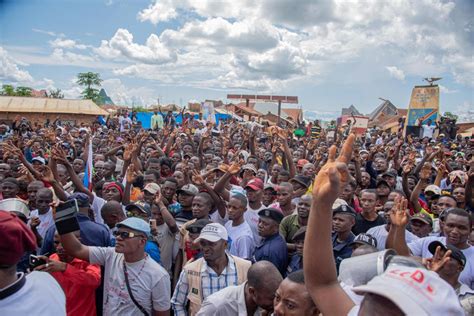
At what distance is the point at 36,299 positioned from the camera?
5.96 feet

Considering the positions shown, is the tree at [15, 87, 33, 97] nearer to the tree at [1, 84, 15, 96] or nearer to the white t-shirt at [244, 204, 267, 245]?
the tree at [1, 84, 15, 96]

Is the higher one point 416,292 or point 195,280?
point 416,292

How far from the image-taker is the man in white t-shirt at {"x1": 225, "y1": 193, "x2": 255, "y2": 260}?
13.5 ft

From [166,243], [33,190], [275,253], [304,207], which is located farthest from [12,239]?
[33,190]

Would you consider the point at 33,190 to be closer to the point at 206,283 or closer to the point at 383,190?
the point at 206,283

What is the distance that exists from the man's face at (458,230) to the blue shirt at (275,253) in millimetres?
1544

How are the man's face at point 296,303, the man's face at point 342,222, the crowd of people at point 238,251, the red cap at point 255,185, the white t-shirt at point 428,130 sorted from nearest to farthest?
the crowd of people at point 238,251
the man's face at point 296,303
the man's face at point 342,222
the red cap at point 255,185
the white t-shirt at point 428,130

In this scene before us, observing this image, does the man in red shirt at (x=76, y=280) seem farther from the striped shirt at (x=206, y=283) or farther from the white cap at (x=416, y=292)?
the white cap at (x=416, y=292)

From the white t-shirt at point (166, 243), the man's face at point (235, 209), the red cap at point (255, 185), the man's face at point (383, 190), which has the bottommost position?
the white t-shirt at point (166, 243)

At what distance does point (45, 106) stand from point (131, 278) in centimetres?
2902

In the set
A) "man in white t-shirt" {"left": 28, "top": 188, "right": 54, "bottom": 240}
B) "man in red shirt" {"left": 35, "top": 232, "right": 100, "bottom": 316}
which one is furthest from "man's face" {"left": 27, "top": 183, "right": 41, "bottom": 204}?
"man in red shirt" {"left": 35, "top": 232, "right": 100, "bottom": 316}

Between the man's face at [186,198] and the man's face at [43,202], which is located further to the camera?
the man's face at [186,198]

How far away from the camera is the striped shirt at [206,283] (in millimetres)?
3160

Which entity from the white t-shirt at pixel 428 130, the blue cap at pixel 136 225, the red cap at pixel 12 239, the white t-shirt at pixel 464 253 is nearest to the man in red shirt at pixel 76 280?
the blue cap at pixel 136 225
